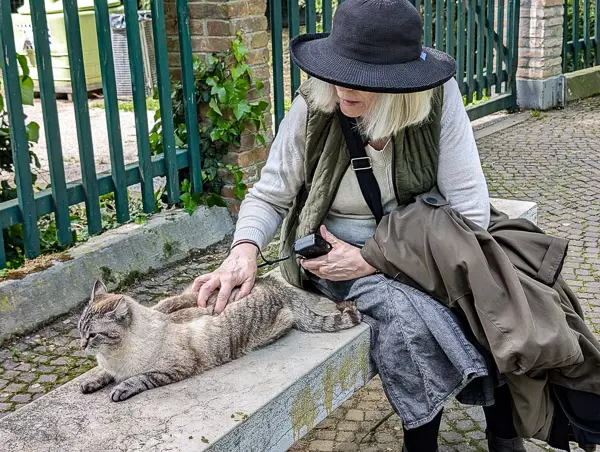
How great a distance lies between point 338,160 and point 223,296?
63cm

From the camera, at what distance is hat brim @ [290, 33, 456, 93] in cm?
264

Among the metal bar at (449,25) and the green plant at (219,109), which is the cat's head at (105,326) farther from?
Result: the metal bar at (449,25)

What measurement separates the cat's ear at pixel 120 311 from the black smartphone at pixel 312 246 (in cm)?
67

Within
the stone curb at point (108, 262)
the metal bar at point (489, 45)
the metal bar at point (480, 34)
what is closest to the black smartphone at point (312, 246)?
the stone curb at point (108, 262)

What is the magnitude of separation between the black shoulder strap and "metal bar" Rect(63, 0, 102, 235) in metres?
2.08

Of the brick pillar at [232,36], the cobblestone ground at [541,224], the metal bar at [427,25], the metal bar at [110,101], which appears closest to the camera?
the cobblestone ground at [541,224]

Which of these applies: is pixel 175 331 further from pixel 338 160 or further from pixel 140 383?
pixel 338 160

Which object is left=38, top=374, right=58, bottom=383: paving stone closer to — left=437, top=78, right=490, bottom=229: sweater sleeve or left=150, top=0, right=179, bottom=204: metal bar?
left=150, top=0, right=179, bottom=204: metal bar

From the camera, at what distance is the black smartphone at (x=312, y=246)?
114 inches

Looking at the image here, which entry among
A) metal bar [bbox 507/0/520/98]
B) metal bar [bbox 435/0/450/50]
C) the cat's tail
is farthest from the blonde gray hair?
metal bar [bbox 507/0/520/98]

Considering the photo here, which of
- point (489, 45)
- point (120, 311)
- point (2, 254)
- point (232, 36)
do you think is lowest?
point (2, 254)

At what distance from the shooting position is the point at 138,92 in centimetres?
488

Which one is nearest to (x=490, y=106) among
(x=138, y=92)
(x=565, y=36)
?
(x=565, y=36)

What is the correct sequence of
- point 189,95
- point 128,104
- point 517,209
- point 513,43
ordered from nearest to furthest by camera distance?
point 517,209
point 189,95
point 513,43
point 128,104
